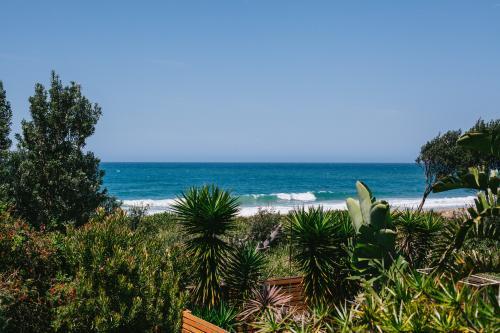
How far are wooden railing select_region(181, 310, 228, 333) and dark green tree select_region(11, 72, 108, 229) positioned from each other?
6.95m

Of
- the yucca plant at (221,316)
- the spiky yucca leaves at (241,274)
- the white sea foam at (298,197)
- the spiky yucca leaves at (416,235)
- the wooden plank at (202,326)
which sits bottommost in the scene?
the white sea foam at (298,197)

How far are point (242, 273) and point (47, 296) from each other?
4153mm

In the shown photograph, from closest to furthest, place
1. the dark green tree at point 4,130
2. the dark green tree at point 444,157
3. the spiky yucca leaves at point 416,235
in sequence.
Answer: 1. the spiky yucca leaves at point 416,235
2. the dark green tree at point 4,130
3. the dark green tree at point 444,157

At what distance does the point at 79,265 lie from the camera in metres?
9.80

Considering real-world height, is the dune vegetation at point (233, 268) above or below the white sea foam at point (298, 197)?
above

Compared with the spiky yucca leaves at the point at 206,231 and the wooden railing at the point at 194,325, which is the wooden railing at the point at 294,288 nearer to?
the spiky yucca leaves at the point at 206,231

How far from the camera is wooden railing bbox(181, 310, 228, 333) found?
356 inches

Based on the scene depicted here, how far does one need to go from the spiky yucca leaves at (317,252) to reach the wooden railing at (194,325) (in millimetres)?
2870

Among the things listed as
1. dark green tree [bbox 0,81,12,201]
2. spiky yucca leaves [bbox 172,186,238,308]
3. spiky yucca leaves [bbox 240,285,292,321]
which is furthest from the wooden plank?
dark green tree [bbox 0,81,12,201]

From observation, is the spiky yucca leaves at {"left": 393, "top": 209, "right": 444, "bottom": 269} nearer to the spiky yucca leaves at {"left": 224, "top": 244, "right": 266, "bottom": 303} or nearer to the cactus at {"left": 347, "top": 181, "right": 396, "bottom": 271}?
the cactus at {"left": 347, "top": 181, "right": 396, "bottom": 271}

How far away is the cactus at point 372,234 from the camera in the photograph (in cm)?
995

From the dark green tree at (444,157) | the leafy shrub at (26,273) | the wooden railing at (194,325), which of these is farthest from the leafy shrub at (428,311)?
the dark green tree at (444,157)

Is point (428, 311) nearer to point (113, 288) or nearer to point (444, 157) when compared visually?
point (113, 288)

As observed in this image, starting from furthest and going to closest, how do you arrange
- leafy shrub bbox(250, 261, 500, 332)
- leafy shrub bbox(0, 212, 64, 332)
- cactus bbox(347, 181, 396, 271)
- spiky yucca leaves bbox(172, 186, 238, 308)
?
1. spiky yucca leaves bbox(172, 186, 238, 308)
2. cactus bbox(347, 181, 396, 271)
3. leafy shrub bbox(0, 212, 64, 332)
4. leafy shrub bbox(250, 261, 500, 332)
